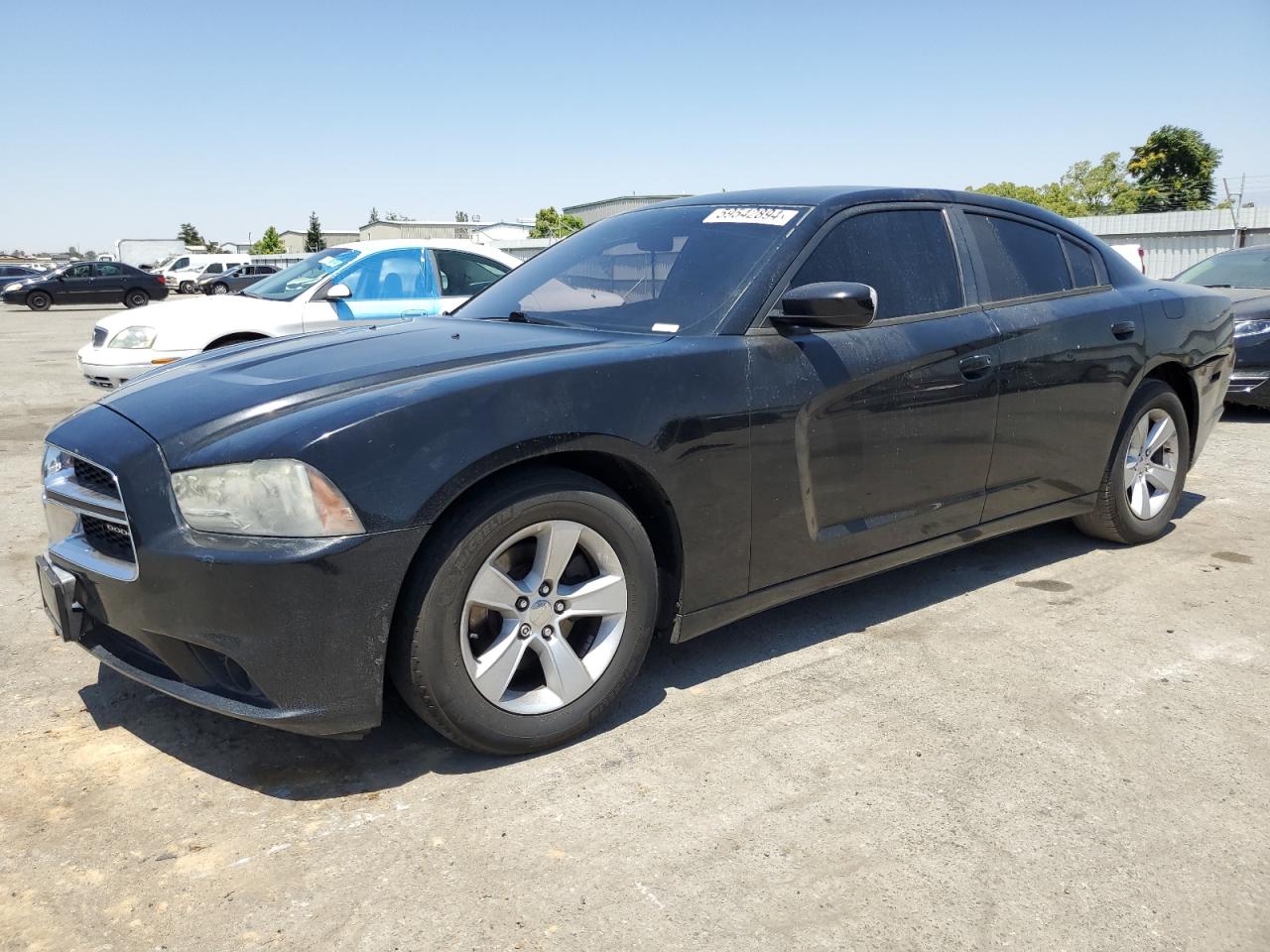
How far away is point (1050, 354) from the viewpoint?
4.13 metres

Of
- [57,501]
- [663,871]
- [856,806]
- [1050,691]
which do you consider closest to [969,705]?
[1050,691]

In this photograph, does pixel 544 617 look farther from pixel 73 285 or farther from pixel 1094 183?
pixel 1094 183

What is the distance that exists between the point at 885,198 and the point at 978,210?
58cm

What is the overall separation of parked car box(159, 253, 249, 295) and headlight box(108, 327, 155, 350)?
3458 centimetres

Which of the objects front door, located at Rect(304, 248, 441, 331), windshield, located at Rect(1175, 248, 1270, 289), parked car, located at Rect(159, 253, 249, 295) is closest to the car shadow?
front door, located at Rect(304, 248, 441, 331)

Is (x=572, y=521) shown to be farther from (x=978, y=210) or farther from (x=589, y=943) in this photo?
(x=978, y=210)

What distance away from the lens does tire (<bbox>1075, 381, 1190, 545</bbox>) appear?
15.4ft

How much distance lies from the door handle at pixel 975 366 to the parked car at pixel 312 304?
5565 mm

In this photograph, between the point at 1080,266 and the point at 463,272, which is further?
the point at 463,272

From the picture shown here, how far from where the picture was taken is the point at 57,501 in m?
2.94

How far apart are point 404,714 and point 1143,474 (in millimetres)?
3673

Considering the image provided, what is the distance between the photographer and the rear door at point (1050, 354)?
4.02 metres

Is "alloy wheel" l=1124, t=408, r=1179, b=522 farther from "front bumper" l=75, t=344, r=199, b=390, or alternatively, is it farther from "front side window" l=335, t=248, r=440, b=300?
"front bumper" l=75, t=344, r=199, b=390

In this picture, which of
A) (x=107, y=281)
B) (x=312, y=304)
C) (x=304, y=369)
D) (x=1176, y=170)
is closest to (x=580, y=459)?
(x=304, y=369)
